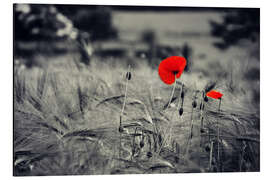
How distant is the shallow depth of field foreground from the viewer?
6.89ft

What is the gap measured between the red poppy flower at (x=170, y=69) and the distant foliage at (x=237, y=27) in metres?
0.36

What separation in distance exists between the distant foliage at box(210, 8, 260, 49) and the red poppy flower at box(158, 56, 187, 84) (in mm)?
Answer: 361

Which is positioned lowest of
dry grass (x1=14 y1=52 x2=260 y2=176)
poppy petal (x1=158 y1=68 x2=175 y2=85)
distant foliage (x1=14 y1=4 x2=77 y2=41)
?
dry grass (x1=14 y1=52 x2=260 y2=176)

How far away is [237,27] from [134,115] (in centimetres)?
112

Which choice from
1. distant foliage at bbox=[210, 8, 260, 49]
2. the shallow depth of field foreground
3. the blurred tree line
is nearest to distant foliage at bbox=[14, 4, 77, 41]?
the blurred tree line

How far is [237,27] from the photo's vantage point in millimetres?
2225

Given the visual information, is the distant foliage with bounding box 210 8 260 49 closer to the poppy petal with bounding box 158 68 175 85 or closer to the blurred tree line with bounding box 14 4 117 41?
the poppy petal with bounding box 158 68 175 85

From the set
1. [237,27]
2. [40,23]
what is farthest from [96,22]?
[237,27]

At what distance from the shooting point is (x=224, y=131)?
220cm

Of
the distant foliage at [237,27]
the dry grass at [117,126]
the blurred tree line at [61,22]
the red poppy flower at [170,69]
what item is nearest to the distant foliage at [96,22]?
the blurred tree line at [61,22]

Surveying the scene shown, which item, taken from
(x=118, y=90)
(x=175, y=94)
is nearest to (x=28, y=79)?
(x=118, y=90)

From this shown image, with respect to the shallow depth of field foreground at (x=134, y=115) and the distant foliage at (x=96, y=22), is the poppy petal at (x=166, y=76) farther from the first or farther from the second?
the distant foliage at (x=96, y=22)

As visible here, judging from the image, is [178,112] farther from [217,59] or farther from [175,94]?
[217,59]

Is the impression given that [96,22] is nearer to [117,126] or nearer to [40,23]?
[40,23]
